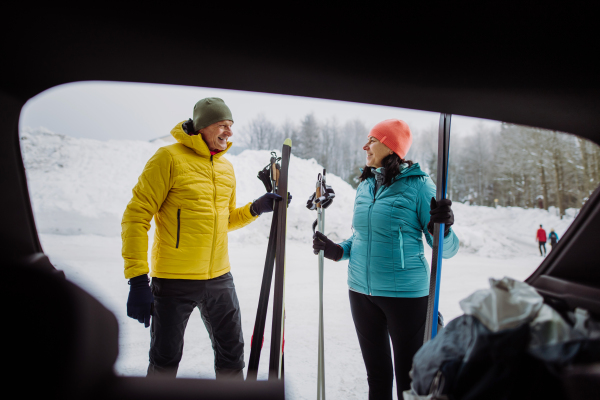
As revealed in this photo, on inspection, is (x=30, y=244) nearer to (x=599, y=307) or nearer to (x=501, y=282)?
(x=501, y=282)

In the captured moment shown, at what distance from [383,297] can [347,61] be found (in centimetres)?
112

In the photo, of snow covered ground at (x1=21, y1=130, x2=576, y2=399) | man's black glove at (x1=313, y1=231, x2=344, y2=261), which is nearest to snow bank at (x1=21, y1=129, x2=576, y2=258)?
snow covered ground at (x1=21, y1=130, x2=576, y2=399)

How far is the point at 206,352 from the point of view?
9.11 feet

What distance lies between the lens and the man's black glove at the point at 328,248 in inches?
74.4

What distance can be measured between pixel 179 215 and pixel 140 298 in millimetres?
439

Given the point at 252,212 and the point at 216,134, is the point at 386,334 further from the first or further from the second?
the point at 216,134

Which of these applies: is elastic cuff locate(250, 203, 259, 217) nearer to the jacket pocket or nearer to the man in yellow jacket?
the man in yellow jacket

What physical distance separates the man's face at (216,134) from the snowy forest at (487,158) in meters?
12.7

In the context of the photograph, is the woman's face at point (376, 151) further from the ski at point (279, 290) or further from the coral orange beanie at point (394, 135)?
the ski at point (279, 290)

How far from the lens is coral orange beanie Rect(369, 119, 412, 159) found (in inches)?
67.2

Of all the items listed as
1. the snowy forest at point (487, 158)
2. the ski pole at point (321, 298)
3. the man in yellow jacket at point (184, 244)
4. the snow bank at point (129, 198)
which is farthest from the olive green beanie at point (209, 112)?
the snowy forest at point (487, 158)

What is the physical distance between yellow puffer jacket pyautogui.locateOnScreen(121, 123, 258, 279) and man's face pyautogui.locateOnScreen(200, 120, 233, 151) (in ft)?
0.20

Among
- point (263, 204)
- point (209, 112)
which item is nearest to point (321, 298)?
point (263, 204)

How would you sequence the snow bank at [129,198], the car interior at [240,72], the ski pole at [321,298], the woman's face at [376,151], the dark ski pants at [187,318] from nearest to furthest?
the car interior at [240,72] < the dark ski pants at [187,318] < the woman's face at [376,151] < the ski pole at [321,298] < the snow bank at [129,198]
